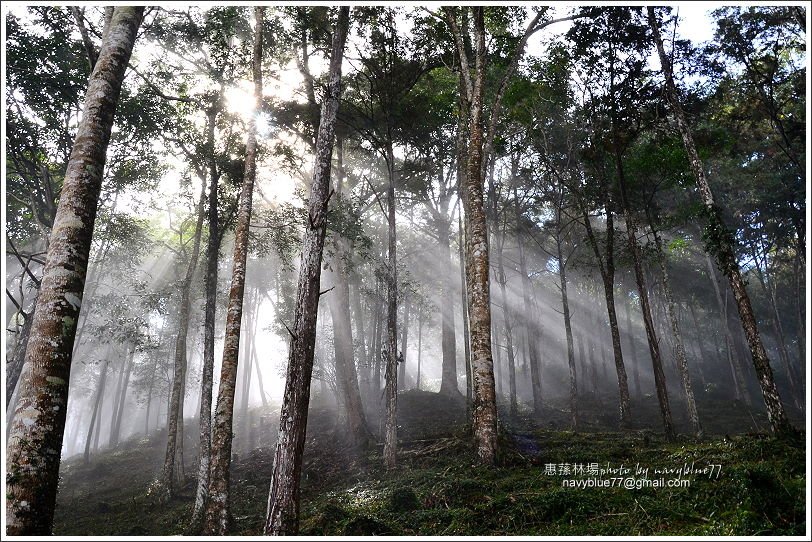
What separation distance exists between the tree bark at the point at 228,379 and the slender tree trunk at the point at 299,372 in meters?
2.40

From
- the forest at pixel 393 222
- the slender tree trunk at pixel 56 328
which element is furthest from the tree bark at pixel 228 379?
the slender tree trunk at pixel 56 328

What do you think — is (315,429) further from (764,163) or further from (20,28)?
(764,163)

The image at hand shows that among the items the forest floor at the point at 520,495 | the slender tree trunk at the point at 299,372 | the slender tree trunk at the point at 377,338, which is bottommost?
the forest floor at the point at 520,495

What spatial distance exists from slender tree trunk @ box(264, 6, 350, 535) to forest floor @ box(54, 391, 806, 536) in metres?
1.30

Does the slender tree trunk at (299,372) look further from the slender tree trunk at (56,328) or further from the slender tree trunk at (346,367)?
the slender tree trunk at (346,367)

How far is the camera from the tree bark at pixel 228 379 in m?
8.26

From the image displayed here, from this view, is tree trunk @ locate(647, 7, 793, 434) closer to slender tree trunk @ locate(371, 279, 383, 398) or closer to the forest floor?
the forest floor

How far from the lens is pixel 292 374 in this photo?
6395mm

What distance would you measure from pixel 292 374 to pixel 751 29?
55.5ft

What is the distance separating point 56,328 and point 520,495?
669cm

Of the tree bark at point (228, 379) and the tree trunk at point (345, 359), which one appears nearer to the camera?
the tree bark at point (228, 379)

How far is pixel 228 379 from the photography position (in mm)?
8836

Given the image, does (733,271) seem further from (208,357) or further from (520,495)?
(208,357)

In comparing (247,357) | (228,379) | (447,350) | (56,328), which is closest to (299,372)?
(56,328)
